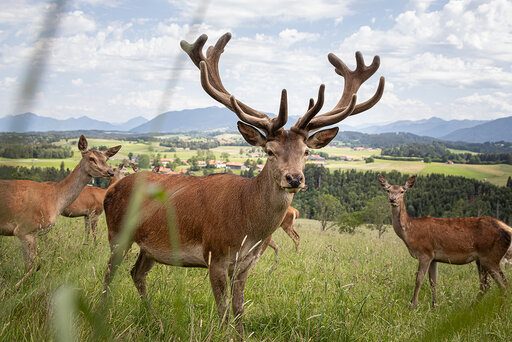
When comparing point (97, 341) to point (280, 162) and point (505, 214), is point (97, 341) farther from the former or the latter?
point (505, 214)

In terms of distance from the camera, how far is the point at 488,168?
→ 12875cm

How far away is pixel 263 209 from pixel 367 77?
2.81 meters

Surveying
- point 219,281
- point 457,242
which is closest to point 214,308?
point 219,281

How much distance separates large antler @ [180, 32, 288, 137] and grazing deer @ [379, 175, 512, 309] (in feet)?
15.7

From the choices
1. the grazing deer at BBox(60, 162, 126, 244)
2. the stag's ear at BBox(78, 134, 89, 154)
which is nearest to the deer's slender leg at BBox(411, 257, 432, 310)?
the stag's ear at BBox(78, 134, 89, 154)

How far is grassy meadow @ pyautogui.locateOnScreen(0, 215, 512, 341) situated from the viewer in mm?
666

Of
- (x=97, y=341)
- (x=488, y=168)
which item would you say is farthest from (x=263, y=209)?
(x=488, y=168)

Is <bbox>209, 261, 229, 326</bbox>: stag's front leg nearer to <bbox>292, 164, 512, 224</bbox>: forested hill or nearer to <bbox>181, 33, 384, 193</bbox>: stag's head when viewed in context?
Answer: <bbox>181, 33, 384, 193</bbox>: stag's head

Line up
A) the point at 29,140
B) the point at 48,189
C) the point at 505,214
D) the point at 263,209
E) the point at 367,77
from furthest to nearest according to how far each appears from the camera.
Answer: the point at 505,214 < the point at 48,189 < the point at 367,77 < the point at 263,209 < the point at 29,140

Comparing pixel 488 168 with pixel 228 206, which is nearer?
pixel 228 206

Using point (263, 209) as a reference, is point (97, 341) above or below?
above

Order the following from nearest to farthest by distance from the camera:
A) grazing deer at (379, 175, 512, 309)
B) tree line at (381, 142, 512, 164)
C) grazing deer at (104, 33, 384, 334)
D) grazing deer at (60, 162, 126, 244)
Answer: grazing deer at (104, 33, 384, 334)
grazing deer at (379, 175, 512, 309)
grazing deer at (60, 162, 126, 244)
tree line at (381, 142, 512, 164)

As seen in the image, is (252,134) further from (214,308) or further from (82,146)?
(82,146)

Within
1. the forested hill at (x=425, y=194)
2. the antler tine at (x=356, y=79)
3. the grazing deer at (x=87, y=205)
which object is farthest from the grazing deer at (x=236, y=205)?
the forested hill at (x=425, y=194)
